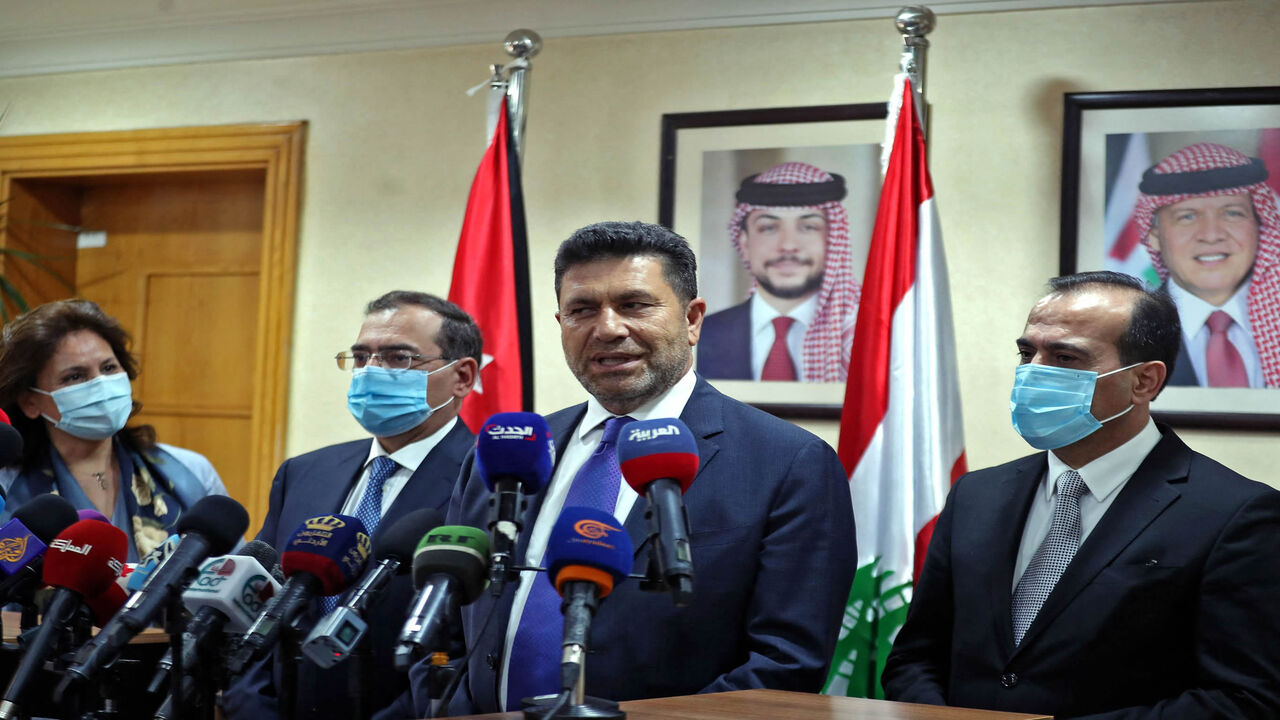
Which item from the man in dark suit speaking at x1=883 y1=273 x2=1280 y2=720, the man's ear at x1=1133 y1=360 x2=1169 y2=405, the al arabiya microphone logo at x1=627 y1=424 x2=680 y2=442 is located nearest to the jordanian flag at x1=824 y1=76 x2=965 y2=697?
the man in dark suit speaking at x1=883 y1=273 x2=1280 y2=720

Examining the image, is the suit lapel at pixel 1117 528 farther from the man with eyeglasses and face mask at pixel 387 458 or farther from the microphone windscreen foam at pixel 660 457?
the man with eyeglasses and face mask at pixel 387 458

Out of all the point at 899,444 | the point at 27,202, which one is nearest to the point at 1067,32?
the point at 899,444

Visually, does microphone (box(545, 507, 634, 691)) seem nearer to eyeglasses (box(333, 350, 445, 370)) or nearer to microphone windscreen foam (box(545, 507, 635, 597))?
microphone windscreen foam (box(545, 507, 635, 597))

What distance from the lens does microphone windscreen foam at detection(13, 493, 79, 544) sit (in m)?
1.75

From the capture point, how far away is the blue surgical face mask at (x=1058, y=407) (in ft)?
7.04

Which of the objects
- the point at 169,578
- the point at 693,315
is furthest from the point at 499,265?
the point at 169,578

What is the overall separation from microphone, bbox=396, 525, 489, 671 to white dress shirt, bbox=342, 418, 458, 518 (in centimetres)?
135

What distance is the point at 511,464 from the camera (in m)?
1.40

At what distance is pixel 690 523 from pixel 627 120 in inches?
98.3

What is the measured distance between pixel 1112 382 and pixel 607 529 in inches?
50.3

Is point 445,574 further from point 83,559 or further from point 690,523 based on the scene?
point 690,523

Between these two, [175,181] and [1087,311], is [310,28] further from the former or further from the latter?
[1087,311]

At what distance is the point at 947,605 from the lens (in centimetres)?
225

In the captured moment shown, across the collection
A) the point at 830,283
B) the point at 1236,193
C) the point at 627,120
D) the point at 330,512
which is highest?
the point at 627,120
